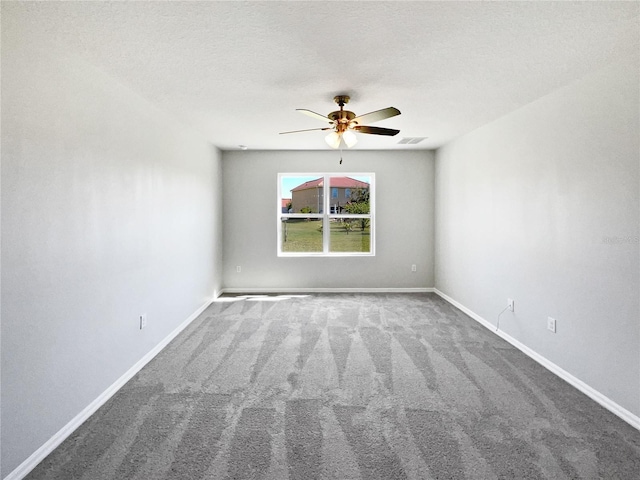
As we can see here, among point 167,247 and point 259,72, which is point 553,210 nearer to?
point 259,72

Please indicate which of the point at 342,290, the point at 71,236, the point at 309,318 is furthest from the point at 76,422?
the point at 342,290

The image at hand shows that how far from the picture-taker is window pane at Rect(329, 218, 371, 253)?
18.5 ft

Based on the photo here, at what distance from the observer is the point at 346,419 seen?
2.07 metres

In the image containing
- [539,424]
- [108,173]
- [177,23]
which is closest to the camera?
[177,23]

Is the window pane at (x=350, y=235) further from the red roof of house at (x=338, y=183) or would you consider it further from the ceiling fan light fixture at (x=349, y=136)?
the ceiling fan light fixture at (x=349, y=136)

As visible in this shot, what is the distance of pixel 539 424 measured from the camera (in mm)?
1998

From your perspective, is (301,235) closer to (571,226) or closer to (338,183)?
(338,183)

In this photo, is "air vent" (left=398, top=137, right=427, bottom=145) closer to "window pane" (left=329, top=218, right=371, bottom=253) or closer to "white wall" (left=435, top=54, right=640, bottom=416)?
"white wall" (left=435, top=54, right=640, bottom=416)

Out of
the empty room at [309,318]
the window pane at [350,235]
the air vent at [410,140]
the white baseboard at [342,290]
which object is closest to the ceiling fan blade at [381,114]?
the empty room at [309,318]

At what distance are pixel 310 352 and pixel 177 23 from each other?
8.95 feet

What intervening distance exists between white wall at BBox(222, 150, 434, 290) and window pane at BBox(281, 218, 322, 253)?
22 centimetres

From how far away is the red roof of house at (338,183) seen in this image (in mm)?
5578

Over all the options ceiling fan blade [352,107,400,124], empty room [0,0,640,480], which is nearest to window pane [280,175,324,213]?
empty room [0,0,640,480]

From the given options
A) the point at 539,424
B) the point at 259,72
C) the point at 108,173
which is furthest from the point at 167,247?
the point at 539,424
